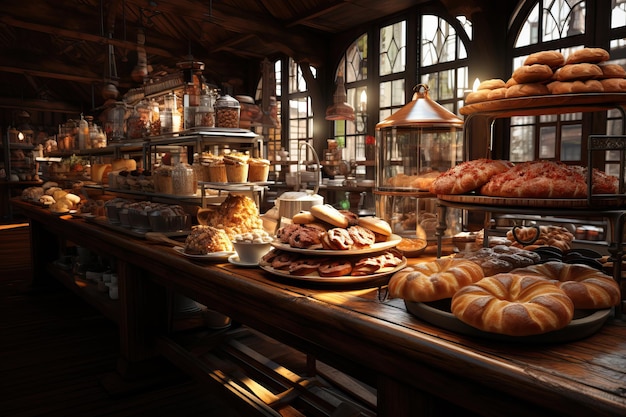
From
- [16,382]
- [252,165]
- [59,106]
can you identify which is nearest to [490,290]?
[252,165]

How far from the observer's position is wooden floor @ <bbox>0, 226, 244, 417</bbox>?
237 cm

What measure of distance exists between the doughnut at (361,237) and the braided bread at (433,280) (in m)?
0.28

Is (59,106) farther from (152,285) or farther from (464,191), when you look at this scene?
(464,191)

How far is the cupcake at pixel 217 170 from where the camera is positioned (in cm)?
236

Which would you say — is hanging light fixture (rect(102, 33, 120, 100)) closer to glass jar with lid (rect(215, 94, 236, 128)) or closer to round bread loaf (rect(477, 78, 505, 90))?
glass jar with lid (rect(215, 94, 236, 128))

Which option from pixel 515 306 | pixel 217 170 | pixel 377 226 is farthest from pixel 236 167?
pixel 515 306

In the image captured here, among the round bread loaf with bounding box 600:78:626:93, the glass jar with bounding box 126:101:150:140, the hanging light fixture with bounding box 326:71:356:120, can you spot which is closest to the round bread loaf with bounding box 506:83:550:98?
the round bread loaf with bounding box 600:78:626:93

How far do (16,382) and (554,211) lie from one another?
2824 mm

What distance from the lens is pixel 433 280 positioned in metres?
1.10

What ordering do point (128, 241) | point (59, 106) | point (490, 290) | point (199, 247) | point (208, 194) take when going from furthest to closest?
point (59, 106) < point (208, 194) < point (128, 241) < point (199, 247) < point (490, 290)

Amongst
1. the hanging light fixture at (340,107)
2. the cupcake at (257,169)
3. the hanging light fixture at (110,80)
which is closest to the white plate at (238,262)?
the cupcake at (257,169)

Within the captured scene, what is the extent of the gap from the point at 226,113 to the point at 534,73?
1.67 meters

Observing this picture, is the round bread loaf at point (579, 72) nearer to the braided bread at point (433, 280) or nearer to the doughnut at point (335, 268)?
the braided bread at point (433, 280)

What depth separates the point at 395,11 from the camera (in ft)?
23.0
